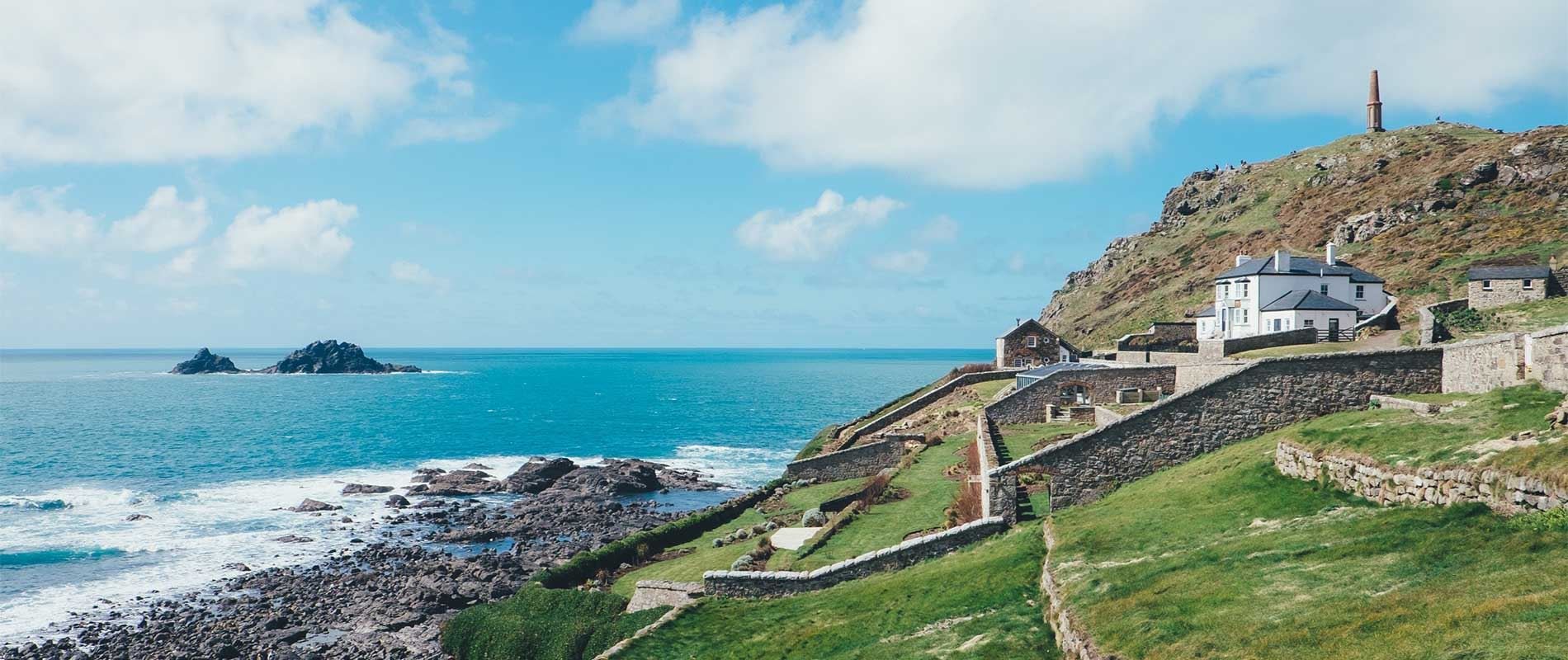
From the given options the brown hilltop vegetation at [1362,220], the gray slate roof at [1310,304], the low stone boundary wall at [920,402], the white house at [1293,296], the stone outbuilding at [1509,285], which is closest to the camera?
the stone outbuilding at [1509,285]

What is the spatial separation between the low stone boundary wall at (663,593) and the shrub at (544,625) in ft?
1.79

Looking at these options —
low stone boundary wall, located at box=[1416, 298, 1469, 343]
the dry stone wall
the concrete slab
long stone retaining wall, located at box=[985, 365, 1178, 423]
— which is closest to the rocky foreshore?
the concrete slab

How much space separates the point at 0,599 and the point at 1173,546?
49193 millimetres

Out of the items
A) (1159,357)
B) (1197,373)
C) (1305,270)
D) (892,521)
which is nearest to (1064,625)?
(892,521)

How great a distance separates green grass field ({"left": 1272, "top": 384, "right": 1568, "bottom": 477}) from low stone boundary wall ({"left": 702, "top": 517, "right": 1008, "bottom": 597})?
305 inches

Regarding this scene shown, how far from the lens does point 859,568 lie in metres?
23.7

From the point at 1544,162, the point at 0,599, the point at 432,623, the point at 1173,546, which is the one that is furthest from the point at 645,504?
the point at 1544,162

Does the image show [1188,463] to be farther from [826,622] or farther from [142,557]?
[142,557]

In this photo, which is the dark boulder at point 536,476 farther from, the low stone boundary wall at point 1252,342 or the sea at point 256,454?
the low stone boundary wall at point 1252,342

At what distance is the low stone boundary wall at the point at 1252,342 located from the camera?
4362 centimetres

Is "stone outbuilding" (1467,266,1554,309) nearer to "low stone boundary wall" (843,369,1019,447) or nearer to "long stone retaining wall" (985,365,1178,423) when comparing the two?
"long stone retaining wall" (985,365,1178,423)

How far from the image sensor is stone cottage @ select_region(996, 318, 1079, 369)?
66.4 metres

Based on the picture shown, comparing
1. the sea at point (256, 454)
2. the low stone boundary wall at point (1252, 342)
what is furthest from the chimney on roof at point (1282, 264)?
the sea at point (256, 454)

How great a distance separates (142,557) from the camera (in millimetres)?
47750
